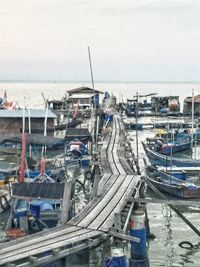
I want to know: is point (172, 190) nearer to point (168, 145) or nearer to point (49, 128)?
point (168, 145)

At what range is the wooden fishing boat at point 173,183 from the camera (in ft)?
106

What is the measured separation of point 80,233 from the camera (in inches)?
648

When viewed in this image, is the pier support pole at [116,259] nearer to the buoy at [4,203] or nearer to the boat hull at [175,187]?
the buoy at [4,203]

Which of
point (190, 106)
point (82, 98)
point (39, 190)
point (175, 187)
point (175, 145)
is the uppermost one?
point (82, 98)

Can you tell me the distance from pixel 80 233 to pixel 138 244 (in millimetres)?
3423

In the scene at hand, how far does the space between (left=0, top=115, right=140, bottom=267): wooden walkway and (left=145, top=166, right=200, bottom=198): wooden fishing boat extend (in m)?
6.68

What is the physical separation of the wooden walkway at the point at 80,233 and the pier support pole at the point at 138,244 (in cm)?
93

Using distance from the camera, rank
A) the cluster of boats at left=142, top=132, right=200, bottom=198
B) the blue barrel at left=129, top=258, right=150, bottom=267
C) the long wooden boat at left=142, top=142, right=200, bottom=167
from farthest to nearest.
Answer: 1. the long wooden boat at left=142, top=142, right=200, bottom=167
2. the cluster of boats at left=142, top=132, right=200, bottom=198
3. the blue barrel at left=129, top=258, right=150, bottom=267

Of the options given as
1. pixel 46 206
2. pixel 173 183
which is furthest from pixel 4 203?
pixel 173 183

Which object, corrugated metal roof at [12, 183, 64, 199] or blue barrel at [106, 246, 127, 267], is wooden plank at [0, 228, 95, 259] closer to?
blue barrel at [106, 246, 127, 267]

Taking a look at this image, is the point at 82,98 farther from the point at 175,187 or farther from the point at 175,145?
the point at 175,187

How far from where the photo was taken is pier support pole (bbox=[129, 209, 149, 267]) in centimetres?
1881

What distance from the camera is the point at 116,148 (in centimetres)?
3897

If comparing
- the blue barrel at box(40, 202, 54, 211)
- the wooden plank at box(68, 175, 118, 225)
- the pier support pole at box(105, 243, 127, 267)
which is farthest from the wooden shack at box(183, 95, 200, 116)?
the pier support pole at box(105, 243, 127, 267)
